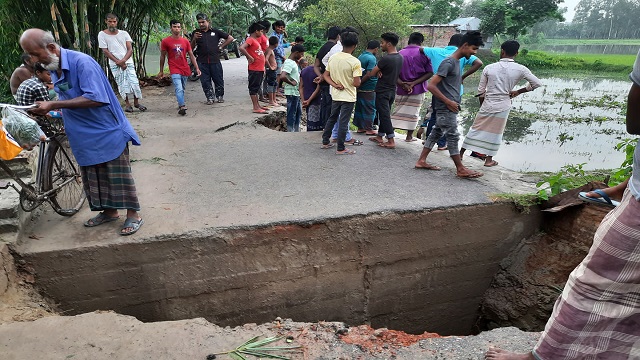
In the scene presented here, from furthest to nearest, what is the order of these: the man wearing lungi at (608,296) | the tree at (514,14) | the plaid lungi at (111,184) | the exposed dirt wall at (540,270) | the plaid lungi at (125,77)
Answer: the tree at (514,14) < the plaid lungi at (125,77) < the exposed dirt wall at (540,270) < the plaid lungi at (111,184) < the man wearing lungi at (608,296)

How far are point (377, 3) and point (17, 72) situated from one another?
2284 cm

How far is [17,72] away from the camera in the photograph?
4332 mm

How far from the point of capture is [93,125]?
2906mm

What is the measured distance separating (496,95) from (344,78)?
6.37 feet

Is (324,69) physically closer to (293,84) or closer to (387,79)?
(293,84)

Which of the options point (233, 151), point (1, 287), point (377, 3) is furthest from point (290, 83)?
point (377, 3)

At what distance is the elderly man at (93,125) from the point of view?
8.84 ft

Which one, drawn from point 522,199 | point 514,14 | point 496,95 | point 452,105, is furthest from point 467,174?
point 514,14

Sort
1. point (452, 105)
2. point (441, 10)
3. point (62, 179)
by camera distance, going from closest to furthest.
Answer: point (62, 179), point (452, 105), point (441, 10)

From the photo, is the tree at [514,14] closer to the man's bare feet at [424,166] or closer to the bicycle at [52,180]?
the man's bare feet at [424,166]

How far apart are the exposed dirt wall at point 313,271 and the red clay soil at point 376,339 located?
1.01 m

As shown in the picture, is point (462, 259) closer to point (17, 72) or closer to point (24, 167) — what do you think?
point (24, 167)

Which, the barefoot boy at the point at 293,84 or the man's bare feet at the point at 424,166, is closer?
the man's bare feet at the point at 424,166

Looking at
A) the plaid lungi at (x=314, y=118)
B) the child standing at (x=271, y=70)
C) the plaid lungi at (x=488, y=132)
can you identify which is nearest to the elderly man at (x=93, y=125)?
the plaid lungi at (x=314, y=118)
